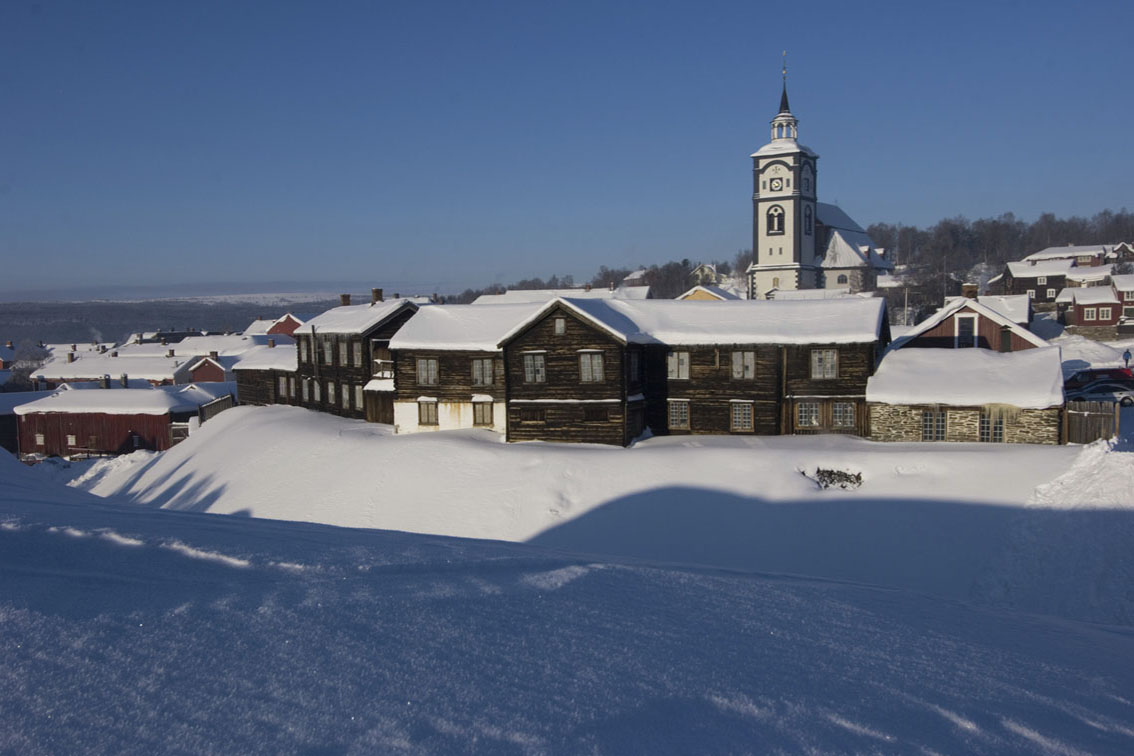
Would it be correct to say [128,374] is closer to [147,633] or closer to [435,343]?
[435,343]

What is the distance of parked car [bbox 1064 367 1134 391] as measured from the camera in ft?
119

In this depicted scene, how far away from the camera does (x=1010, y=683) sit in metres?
6.58

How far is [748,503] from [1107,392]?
76.1 ft

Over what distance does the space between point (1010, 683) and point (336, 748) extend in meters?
5.50

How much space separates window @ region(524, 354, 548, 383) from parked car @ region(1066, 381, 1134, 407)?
23.2 metres

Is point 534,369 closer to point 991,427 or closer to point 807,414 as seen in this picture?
point 807,414

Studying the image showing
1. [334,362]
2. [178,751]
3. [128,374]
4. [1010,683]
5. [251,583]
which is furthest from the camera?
[128,374]

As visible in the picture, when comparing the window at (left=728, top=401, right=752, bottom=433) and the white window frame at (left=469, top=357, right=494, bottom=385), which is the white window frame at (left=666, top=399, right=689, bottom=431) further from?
the white window frame at (left=469, top=357, right=494, bottom=385)

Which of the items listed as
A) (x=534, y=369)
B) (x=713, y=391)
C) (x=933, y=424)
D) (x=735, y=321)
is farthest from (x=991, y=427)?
(x=534, y=369)

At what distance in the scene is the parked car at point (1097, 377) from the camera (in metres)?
36.4

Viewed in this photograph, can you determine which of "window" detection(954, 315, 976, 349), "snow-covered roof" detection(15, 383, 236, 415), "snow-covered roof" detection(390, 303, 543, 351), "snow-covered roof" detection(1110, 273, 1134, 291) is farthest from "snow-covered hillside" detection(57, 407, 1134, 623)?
"snow-covered roof" detection(1110, 273, 1134, 291)

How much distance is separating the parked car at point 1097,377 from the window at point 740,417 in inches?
679

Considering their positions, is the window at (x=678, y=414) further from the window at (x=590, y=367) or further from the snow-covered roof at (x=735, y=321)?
the window at (x=590, y=367)

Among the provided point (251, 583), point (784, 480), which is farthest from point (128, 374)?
point (251, 583)
